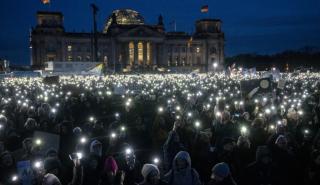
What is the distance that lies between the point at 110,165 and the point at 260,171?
2468mm

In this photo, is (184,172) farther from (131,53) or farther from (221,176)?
(131,53)

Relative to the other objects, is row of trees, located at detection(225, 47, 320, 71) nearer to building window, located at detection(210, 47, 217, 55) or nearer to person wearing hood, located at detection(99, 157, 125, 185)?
building window, located at detection(210, 47, 217, 55)

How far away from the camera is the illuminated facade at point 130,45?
105812mm

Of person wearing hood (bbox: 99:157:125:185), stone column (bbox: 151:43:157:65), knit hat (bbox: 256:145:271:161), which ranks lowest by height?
person wearing hood (bbox: 99:157:125:185)

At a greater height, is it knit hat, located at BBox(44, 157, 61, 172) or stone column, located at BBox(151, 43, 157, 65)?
stone column, located at BBox(151, 43, 157, 65)

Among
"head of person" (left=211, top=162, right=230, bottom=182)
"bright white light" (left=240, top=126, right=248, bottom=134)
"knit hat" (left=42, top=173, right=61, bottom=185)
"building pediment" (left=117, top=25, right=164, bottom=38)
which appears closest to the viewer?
"head of person" (left=211, top=162, right=230, bottom=182)

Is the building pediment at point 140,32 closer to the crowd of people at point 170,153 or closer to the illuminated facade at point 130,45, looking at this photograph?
the illuminated facade at point 130,45

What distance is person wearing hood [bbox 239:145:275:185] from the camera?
7254 millimetres

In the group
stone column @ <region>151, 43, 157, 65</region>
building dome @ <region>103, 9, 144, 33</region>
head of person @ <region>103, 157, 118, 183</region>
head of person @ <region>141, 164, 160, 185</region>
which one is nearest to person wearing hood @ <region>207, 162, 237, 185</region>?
head of person @ <region>141, 164, 160, 185</region>

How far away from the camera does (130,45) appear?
11288 cm

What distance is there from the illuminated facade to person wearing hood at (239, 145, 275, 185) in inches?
3645

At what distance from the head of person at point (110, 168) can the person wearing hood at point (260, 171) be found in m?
2.10

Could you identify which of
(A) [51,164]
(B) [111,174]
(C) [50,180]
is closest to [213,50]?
(B) [111,174]

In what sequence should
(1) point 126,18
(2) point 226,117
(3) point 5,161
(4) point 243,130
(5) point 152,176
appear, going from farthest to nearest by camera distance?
(1) point 126,18 → (2) point 226,117 → (4) point 243,130 → (3) point 5,161 → (5) point 152,176
